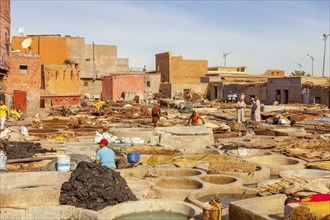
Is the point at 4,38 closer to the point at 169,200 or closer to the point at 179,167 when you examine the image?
the point at 179,167

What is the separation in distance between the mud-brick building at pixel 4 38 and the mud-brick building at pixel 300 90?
25.4 metres

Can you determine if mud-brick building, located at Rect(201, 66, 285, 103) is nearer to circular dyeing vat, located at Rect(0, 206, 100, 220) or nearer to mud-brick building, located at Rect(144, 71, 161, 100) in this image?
mud-brick building, located at Rect(144, 71, 161, 100)

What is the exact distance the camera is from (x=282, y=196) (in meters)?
7.95

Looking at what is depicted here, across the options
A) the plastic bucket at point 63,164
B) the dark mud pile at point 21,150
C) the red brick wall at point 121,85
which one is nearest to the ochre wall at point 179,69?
the red brick wall at point 121,85

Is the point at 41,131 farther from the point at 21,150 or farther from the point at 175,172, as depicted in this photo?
the point at 175,172

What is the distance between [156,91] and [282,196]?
50980mm

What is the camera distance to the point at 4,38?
2681cm

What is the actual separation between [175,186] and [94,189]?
2.71m

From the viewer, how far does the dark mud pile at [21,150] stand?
476 inches

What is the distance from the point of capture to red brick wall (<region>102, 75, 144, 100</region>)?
5075cm

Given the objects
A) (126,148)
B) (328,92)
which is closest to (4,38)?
(126,148)

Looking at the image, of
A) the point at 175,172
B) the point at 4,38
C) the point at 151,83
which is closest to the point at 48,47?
the point at 151,83

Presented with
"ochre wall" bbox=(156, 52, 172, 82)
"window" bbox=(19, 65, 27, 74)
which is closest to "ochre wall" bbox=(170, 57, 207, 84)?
"ochre wall" bbox=(156, 52, 172, 82)

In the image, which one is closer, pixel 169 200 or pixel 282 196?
pixel 282 196
